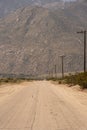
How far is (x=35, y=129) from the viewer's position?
11531mm

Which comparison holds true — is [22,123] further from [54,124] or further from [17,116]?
[17,116]

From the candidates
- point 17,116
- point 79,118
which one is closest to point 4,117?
point 17,116

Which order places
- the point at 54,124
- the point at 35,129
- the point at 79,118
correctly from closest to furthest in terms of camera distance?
the point at 35,129 → the point at 54,124 → the point at 79,118

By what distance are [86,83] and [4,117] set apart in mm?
26749

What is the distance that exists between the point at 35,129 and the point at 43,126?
66 centimetres

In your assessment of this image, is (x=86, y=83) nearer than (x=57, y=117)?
No

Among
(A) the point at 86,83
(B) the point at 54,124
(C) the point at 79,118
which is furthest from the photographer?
(A) the point at 86,83

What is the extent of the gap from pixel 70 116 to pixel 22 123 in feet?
8.48

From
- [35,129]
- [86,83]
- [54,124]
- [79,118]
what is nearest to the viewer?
[35,129]

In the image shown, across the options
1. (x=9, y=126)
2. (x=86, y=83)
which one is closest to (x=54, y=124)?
(x=9, y=126)

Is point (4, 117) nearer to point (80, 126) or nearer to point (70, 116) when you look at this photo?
point (70, 116)

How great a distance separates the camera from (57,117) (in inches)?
576

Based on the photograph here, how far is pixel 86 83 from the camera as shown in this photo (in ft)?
133

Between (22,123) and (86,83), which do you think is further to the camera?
(86,83)
